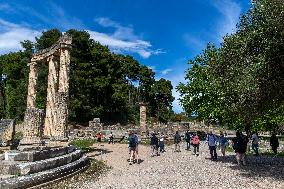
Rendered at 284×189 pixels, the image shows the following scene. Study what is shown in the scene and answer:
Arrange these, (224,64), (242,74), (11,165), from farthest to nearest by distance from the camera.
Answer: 1. (224,64)
2. (242,74)
3. (11,165)

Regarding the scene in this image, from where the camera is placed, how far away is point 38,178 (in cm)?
1299

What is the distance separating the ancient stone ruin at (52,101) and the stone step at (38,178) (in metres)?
4.11

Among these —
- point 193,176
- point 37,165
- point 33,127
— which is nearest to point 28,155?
point 37,165

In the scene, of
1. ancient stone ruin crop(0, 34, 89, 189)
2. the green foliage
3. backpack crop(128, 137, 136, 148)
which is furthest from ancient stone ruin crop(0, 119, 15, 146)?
the green foliage

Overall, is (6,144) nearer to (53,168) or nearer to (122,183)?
(53,168)

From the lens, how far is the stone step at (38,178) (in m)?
11.6

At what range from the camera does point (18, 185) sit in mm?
11828

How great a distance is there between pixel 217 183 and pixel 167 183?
75.7 inches

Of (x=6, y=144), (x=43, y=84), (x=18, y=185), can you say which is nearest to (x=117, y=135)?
(x=43, y=84)

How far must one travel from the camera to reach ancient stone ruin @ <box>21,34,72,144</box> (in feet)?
65.6

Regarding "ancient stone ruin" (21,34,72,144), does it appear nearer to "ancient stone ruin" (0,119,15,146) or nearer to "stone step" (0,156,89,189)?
"ancient stone ruin" (0,119,15,146)

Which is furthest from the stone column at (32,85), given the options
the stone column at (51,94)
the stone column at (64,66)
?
the stone column at (64,66)

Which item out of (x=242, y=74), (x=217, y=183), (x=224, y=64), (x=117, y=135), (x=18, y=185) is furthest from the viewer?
(x=117, y=135)

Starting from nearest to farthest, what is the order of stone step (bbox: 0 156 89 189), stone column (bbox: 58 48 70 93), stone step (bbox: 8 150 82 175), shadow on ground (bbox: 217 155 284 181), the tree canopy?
stone step (bbox: 0 156 89 189) < stone step (bbox: 8 150 82 175) < shadow on ground (bbox: 217 155 284 181) < stone column (bbox: 58 48 70 93) < the tree canopy
